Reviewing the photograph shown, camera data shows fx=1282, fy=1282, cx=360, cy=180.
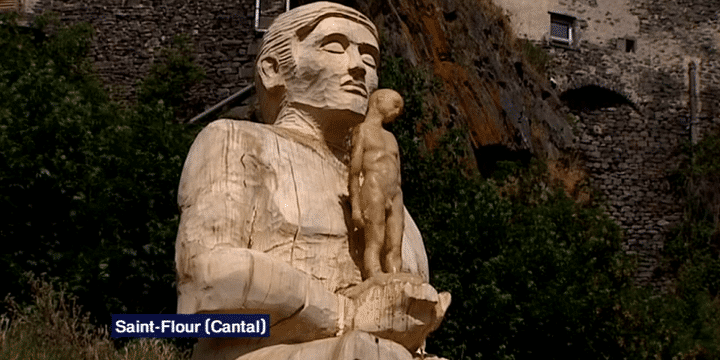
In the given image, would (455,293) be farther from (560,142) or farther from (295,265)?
(560,142)

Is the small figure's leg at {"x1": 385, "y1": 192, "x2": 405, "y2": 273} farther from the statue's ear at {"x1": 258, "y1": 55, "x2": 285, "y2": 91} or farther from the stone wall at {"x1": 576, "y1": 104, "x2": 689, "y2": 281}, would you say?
the stone wall at {"x1": 576, "y1": 104, "x2": 689, "y2": 281}

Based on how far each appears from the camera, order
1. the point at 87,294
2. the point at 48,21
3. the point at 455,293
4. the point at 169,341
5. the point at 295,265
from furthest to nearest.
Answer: the point at 48,21
the point at 455,293
the point at 87,294
the point at 169,341
the point at 295,265

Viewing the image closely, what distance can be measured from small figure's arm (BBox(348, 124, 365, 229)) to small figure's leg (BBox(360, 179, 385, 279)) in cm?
2

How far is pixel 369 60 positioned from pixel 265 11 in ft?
64.0

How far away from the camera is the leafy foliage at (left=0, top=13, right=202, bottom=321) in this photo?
13781mm

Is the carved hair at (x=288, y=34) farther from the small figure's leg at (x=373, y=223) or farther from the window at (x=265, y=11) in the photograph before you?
the window at (x=265, y=11)

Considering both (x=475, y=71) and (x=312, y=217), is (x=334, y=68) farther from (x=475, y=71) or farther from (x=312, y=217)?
(x=475, y=71)

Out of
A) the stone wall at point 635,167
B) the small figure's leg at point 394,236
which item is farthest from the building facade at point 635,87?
the small figure's leg at point 394,236

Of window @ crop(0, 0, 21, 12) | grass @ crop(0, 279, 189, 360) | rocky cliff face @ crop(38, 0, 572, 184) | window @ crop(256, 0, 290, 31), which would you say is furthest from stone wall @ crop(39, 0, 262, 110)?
grass @ crop(0, 279, 189, 360)

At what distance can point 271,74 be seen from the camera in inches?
208

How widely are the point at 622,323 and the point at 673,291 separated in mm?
8863

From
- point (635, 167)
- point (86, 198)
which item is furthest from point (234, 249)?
point (635, 167)

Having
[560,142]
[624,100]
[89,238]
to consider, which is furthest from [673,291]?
[89,238]

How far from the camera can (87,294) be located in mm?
13664
